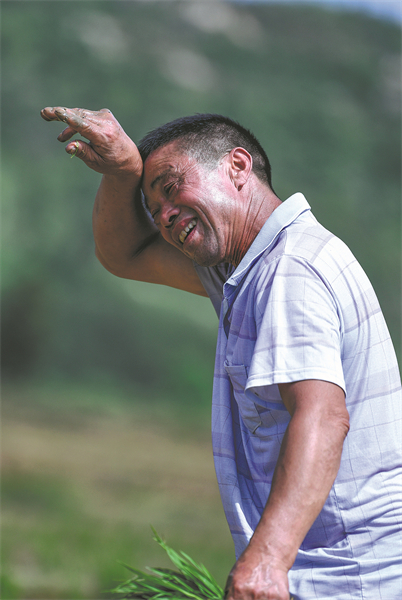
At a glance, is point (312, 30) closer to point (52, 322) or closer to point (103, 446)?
point (52, 322)

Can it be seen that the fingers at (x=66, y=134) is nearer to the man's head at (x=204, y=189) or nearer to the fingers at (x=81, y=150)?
the fingers at (x=81, y=150)

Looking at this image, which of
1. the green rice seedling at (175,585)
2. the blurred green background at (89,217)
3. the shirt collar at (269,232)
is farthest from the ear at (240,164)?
the blurred green background at (89,217)

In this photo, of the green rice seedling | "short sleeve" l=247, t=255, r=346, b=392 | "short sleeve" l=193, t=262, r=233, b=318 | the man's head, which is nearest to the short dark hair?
the man's head

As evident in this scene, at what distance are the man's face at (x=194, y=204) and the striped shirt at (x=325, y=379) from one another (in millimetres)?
Answer: 207

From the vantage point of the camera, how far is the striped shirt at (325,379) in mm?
1241

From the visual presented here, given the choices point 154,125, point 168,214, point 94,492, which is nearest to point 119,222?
point 168,214

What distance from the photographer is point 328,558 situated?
4.24 feet

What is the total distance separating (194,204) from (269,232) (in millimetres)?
264

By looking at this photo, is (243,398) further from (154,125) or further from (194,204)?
(154,125)

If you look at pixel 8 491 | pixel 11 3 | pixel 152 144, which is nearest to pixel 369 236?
pixel 8 491

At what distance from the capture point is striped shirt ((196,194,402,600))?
1241mm

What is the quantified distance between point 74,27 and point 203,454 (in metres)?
10.4

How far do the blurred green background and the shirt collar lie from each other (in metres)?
5.80

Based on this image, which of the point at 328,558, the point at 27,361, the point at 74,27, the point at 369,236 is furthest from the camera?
the point at 74,27
